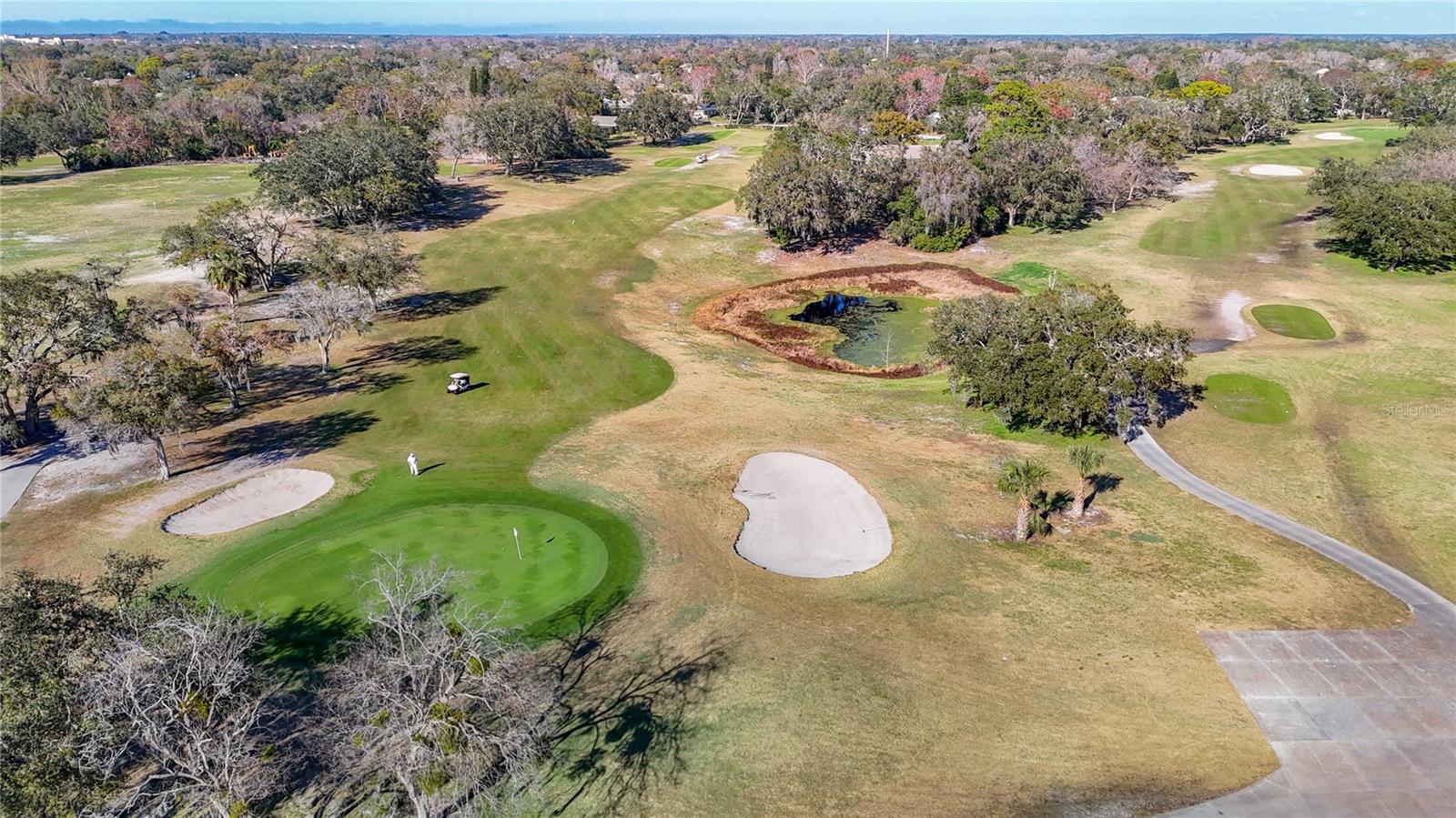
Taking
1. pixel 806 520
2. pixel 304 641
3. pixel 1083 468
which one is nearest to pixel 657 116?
pixel 806 520

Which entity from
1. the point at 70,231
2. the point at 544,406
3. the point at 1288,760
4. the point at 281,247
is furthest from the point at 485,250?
the point at 1288,760

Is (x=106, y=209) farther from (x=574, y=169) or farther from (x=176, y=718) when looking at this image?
(x=176, y=718)

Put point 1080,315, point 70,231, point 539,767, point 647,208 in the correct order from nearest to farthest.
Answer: point 539,767, point 1080,315, point 70,231, point 647,208

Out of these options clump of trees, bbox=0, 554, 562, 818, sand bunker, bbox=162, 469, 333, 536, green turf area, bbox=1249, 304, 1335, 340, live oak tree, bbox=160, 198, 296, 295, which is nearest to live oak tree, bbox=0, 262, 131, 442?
sand bunker, bbox=162, 469, 333, 536

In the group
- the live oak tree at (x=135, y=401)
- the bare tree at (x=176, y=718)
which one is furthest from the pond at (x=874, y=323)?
the bare tree at (x=176, y=718)

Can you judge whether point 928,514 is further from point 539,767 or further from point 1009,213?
point 1009,213

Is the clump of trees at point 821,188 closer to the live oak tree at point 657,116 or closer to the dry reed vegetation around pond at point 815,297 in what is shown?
the dry reed vegetation around pond at point 815,297
